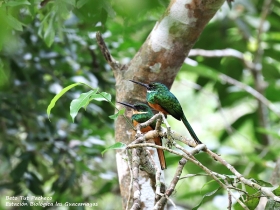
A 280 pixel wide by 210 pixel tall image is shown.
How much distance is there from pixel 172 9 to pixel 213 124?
3670 mm

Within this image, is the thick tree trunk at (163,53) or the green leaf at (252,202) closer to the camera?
the green leaf at (252,202)

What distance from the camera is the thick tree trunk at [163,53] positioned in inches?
63.1

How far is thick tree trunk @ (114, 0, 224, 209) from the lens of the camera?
1602mm

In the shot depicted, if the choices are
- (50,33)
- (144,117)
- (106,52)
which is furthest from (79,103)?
(50,33)

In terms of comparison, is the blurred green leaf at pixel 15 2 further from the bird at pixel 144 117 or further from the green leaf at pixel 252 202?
the green leaf at pixel 252 202

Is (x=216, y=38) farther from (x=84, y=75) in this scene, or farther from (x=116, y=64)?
(x=116, y=64)

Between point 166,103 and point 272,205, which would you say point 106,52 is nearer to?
point 166,103

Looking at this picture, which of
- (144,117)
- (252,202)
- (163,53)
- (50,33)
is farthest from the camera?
(50,33)

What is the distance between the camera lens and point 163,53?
1.66 metres

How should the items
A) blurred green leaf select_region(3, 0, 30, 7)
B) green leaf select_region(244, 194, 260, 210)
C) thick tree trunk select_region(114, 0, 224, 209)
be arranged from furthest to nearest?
thick tree trunk select_region(114, 0, 224, 209)
blurred green leaf select_region(3, 0, 30, 7)
green leaf select_region(244, 194, 260, 210)

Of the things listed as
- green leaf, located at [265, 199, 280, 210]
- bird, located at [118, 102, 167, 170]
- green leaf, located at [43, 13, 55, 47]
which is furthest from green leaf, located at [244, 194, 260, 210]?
green leaf, located at [43, 13, 55, 47]

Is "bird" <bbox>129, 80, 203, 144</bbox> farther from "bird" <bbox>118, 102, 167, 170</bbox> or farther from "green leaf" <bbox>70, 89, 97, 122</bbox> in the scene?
"green leaf" <bbox>70, 89, 97, 122</bbox>

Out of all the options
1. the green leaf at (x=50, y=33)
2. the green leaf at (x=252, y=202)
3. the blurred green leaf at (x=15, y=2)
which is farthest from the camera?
the green leaf at (x=50, y=33)

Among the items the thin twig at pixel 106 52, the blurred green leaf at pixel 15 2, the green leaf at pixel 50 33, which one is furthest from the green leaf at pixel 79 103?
the green leaf at pixel 50 33
